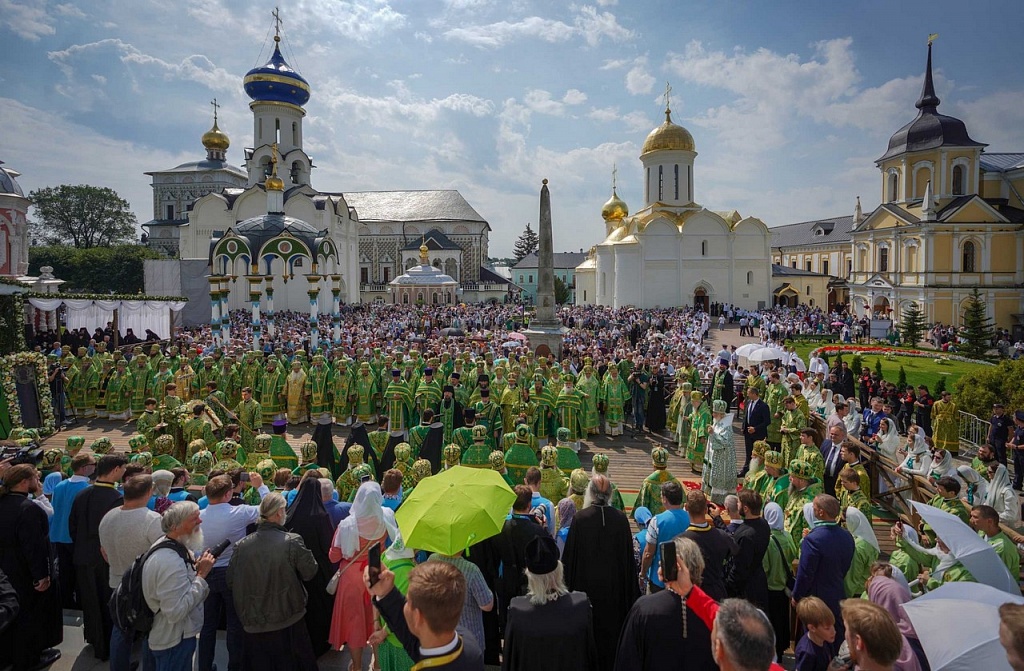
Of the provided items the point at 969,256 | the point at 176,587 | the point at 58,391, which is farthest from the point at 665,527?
the point at 969,256

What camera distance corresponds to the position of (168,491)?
5004 mm

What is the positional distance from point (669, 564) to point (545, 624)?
68 cm

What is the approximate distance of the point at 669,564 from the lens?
2971mm

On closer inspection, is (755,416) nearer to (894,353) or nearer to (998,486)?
(998,486)

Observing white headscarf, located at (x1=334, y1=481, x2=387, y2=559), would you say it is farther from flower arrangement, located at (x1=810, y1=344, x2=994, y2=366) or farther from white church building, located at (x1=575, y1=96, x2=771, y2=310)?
white church building, located at (x1=575, y1=96, x2=771, y2=310)

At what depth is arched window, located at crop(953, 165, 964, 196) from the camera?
127 ft

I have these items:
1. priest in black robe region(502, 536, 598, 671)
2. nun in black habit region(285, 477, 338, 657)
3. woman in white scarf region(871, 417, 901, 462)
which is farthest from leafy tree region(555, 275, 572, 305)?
priest in black robe region(502, 536, 598, 671)

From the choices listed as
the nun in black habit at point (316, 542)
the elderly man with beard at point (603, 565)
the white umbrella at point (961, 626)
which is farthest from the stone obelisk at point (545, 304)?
the white umbrella at point (961, 626)

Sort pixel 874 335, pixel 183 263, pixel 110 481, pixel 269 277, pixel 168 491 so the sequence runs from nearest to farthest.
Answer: pixel 110 481 < pixel 168 491 < pixel 269 277 < pixel 874 335 < pixel 183 263

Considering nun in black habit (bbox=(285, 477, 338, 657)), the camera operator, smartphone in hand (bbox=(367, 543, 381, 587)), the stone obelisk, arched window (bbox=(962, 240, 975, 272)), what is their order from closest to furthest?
1. smartphone in hand (bbox=(367, 543, 381, 587))
2. nun in black habit (bbox=(285, 477, 338, 657))
3. the camera operator
4. the stone obelisk
5. arched window (bbox=(962, 240, 975, 272))

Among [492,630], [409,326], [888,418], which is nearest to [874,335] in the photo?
[409,326]

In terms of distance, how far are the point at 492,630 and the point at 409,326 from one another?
24.8m

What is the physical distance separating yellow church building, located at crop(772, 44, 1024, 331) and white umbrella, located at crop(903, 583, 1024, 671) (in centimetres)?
3805

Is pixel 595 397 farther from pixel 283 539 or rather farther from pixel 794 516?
pixel 283 539
